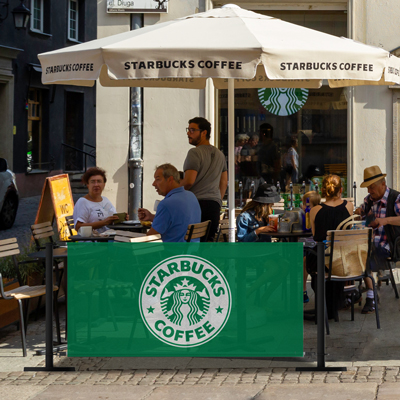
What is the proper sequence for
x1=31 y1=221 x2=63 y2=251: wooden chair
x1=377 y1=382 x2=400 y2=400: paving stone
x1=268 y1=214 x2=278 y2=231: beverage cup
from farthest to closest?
1. x1=31 y1=221 x2=63 y2=251: wooden chair
2. x1=268 y1=214 x2=278 y2=231: beverage cup
3. x1=377 y1=382 x2=400 y2=400: paving stone

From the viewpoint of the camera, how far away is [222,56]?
6137 mm

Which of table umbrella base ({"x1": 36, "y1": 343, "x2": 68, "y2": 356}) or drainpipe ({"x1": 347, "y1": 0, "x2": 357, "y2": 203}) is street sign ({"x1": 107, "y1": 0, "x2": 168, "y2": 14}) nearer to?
drainpipe ({"x1": 347, "y1": 0, "x2": 357, "y2": 203})

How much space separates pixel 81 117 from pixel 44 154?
10.1 feet

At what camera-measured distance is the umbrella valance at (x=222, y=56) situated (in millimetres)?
6137

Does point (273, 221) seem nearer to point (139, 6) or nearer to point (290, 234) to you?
point (290, 234)

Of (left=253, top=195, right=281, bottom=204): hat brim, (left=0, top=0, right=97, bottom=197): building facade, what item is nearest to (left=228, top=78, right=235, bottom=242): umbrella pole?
(left=253, top=195, right=281, bottom=204): hat brim

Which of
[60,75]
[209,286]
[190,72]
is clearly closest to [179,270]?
[209,286]

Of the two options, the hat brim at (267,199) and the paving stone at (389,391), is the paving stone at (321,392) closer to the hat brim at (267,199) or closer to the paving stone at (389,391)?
the paving stone at (389,391)

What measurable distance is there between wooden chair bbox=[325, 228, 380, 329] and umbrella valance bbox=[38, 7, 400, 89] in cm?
138

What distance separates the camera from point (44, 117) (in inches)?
1095

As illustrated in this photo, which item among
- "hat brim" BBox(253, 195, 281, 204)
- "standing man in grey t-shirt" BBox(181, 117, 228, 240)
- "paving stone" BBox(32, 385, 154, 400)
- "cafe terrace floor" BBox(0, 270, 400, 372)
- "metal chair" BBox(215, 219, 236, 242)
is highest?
"standing man in grey t-shirt" BBox(181, 117, 228, 240)

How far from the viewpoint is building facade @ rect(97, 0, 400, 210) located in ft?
36.8

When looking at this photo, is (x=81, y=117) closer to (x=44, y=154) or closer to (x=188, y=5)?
(x=44, y=154)

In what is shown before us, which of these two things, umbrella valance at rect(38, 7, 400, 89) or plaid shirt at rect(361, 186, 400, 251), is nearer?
umbrella valance at rect(38, 7, 400, 89)
